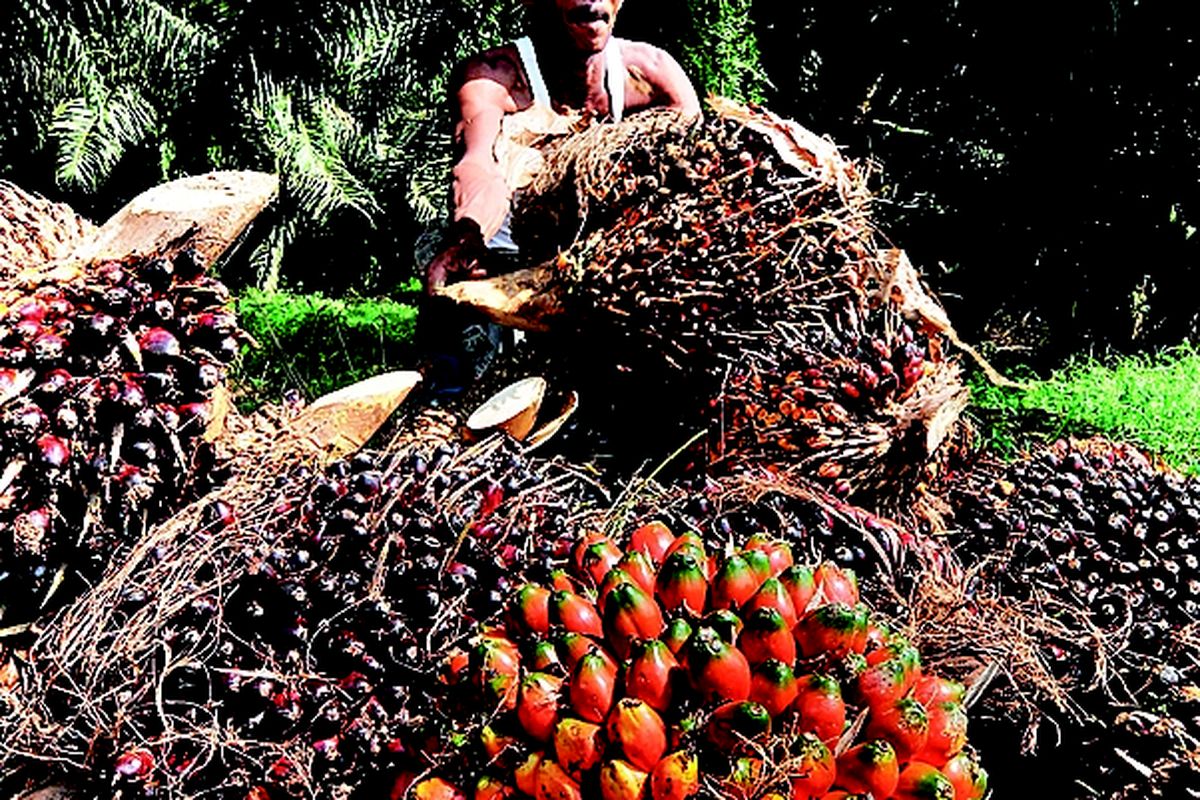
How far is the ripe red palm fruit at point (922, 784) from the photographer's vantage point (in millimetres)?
1016

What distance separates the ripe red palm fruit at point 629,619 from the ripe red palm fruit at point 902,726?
0.69ft

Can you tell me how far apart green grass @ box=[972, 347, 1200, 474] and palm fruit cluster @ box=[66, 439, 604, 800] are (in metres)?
2.08

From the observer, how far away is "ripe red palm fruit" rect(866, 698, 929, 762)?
1042 millimetres

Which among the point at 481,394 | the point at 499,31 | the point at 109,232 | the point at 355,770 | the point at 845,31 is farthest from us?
the point at 845,31

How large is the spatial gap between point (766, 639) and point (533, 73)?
4.54 feet

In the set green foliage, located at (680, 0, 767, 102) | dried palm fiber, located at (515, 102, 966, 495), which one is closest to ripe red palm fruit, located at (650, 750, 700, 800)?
dried palm fiber, located at (515, 102, 966, 495)

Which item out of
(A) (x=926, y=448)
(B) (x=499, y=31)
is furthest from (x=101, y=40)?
(A) (x=926, y=448)

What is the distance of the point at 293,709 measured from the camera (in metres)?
1.21

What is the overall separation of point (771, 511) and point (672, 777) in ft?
1.88

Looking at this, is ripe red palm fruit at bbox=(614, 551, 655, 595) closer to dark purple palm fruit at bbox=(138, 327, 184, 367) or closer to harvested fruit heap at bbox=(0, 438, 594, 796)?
harvested fruit heap at bbox=(0, 438, 594, 796)

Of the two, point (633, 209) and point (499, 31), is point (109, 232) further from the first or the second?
point (499, 31)

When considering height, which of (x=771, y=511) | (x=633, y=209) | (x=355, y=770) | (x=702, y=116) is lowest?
(x=355, y=770)

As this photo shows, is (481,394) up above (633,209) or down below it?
below

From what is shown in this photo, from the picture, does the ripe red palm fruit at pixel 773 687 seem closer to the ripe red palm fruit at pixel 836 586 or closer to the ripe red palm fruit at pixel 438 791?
the ripe red palm fruit at pixel 836 586
